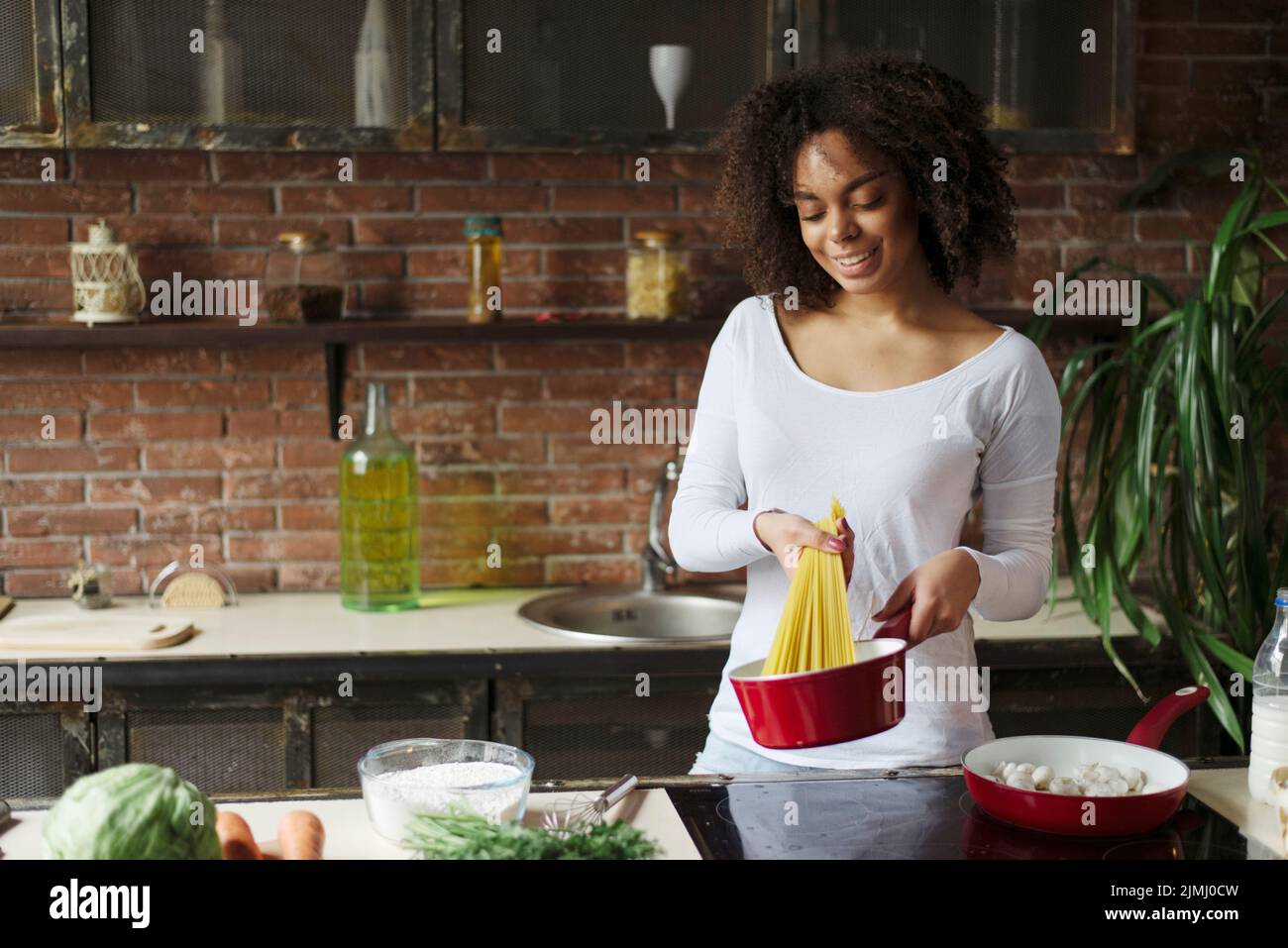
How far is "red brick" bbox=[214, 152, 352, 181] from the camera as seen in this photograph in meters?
2.99

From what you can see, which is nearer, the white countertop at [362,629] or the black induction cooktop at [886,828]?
the black induction cooktop at [886,828]

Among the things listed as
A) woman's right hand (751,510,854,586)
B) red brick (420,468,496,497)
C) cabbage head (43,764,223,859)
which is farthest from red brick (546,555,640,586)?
cabbage head (43,764,223,859)

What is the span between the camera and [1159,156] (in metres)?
3.17

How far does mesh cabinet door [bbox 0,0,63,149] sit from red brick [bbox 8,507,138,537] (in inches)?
30.3

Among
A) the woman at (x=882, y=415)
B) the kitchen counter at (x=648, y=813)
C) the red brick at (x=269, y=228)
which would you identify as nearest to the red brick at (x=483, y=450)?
the red brick at (x=269, y=228)

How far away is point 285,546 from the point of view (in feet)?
10.1

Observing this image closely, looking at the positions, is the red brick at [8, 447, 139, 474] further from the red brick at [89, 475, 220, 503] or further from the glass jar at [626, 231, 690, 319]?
the glass jar at [626, 231, 690, 319]

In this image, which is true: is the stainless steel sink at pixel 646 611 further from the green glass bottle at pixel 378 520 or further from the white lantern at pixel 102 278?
the white lantern at pixel 102 278

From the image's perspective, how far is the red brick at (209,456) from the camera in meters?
3.03

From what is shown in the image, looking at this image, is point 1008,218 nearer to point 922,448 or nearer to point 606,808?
point 922,448

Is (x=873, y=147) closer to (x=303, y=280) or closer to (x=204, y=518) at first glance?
(x=303, y=280)

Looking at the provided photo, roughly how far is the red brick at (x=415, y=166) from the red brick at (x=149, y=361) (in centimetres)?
52

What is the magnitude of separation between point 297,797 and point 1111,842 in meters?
0.88
